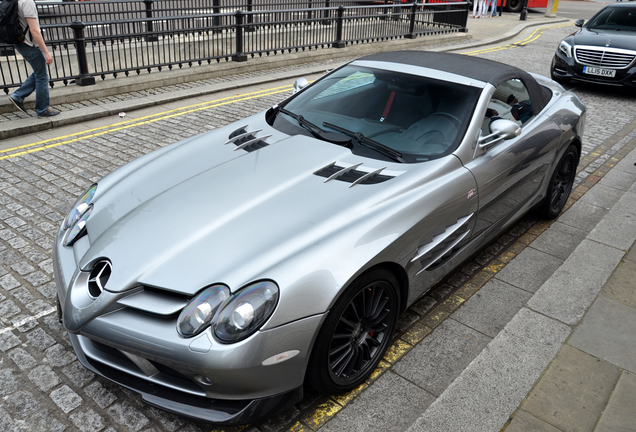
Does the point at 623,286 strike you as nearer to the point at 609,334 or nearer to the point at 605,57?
the point at 609,334

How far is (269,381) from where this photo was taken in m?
2.57

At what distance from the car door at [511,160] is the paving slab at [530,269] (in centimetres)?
40

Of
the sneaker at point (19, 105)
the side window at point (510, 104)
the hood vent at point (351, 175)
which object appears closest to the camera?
the hood vent at point (351, 175)

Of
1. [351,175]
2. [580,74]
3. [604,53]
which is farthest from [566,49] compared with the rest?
[351,175]

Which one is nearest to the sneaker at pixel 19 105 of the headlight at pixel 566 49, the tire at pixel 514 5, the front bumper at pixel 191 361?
the front bumper at pixel 191 361

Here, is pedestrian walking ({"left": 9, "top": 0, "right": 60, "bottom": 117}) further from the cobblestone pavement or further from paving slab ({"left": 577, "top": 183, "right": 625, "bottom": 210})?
paving slab ({"left": 577, "top": 183, "right": 625, "bottom": 210})

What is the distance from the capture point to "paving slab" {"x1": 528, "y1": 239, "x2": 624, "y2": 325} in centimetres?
392

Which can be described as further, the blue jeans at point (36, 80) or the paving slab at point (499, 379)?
the blue jeans at point (36, 80)

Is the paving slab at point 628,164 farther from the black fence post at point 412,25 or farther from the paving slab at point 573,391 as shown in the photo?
the black fence post at point 412,25

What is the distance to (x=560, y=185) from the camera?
17.5ft

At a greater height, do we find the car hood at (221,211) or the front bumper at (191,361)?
the car hood at (221,211)

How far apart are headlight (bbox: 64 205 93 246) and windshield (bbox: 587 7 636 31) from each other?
1187 cm

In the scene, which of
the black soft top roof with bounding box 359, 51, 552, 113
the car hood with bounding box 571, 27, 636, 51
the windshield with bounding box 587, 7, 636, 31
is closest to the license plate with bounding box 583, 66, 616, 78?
the car hood with bounding box 571, 27, 636, 51

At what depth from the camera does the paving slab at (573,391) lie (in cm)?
293
